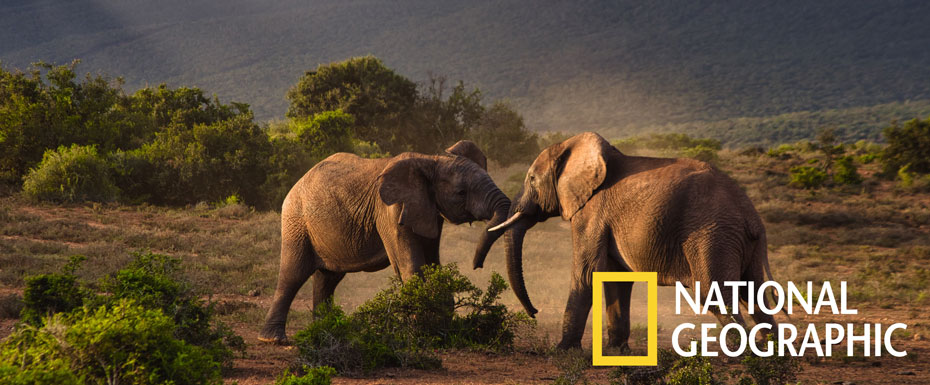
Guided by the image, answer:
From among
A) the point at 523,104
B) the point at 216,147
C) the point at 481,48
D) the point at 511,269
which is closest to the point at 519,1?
the point at 481,48

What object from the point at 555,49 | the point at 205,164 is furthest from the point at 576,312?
the point at 555,49

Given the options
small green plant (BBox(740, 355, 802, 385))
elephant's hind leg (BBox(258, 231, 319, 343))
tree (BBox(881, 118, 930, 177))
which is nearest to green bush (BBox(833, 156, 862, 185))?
tree (BBox(881, 118, 930, 177))

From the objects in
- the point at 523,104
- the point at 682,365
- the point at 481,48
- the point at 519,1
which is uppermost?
the point at 519,1

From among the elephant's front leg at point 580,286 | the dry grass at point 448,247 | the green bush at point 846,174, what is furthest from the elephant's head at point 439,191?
the green bush at point 846,174

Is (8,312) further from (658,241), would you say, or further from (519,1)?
(519,1)

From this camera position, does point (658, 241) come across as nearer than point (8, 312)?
Yes

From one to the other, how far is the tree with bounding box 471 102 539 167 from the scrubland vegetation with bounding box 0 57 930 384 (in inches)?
4.4

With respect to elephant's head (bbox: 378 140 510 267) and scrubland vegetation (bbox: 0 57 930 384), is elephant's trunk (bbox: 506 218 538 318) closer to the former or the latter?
scrubland vegetation (bbox: 0 57 930 384)

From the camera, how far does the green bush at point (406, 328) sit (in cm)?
764

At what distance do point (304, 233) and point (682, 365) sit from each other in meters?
5.07

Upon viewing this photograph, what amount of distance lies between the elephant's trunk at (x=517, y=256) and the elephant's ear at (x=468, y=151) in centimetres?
96

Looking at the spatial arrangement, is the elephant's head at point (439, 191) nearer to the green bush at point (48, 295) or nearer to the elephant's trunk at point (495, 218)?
the elephant's trunk at point (495, 218)

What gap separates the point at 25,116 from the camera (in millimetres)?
24328

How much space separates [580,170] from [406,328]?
266 cm
